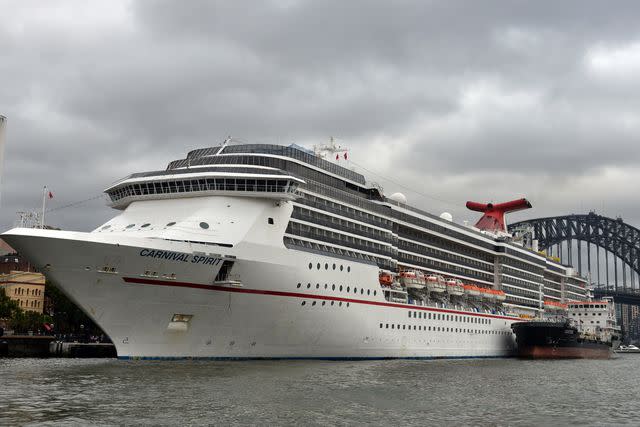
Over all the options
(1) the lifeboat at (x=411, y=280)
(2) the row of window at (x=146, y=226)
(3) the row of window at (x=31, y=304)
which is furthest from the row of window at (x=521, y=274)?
(3) the row of window at (x=31, y=304)

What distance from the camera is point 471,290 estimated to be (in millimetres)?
60938

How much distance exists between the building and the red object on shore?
2107 inches

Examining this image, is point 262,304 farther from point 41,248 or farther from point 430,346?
point 430,346

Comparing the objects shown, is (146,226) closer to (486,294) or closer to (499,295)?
(486,294)

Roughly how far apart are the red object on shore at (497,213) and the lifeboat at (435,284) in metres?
24.7

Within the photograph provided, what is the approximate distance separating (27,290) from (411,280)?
53811 mm


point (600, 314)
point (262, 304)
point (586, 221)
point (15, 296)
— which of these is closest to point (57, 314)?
point (15, 296)

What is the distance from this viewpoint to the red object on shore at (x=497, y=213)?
257 ft

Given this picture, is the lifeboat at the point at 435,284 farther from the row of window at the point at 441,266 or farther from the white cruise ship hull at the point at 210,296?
the white cruise ship hull at the point at 210,296

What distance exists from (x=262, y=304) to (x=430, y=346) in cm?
2058

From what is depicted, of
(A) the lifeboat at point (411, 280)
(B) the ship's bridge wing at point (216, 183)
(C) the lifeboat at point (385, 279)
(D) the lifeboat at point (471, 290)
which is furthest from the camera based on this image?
(D) the lifeboat at point (471, 290)

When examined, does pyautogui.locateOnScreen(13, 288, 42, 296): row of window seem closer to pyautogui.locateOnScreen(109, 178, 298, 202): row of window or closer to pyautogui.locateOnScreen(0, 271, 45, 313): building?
pyautogui.locateOnScreen(0, 271, 45, 313): building

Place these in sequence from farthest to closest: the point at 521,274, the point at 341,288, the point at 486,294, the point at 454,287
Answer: the point at 521,274 < the point at 486,294 < the point at 454,287 < the point at 341,288

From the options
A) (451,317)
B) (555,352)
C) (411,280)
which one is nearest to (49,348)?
(411,280)
